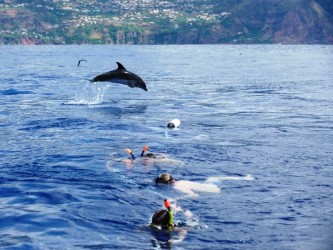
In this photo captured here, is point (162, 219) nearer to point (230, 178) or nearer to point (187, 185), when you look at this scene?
point (187, 185)

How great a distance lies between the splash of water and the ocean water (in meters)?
0.91

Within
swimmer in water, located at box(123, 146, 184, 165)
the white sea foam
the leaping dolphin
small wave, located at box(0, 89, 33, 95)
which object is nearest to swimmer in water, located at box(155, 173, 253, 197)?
the white sea foam

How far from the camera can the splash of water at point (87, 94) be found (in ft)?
161

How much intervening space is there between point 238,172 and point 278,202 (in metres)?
4.45

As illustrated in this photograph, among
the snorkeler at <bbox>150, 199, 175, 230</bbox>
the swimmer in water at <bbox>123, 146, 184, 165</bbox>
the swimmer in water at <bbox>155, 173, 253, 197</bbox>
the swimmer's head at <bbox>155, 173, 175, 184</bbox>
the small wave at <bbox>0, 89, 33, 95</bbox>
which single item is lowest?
the small wave at <bbox>0, 89, 33, 95</bbox>

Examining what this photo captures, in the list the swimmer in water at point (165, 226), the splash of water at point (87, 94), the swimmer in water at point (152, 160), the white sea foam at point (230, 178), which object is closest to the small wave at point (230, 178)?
the white sea foam at point (230, 178)

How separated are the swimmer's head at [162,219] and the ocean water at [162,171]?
33cm

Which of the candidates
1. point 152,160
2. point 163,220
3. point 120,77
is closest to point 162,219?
point 163,220

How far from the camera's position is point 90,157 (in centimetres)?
2719

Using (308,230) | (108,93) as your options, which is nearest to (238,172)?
(308,230)

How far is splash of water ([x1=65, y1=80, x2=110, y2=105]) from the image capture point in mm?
49000

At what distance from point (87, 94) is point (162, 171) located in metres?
33.4

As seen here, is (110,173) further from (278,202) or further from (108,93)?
(108,93)

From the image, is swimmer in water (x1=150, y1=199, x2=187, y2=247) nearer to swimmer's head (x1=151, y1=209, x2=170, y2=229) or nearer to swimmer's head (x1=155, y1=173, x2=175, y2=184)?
swimmer's head (x1=151, y1=209, x2=170, y2=229)
